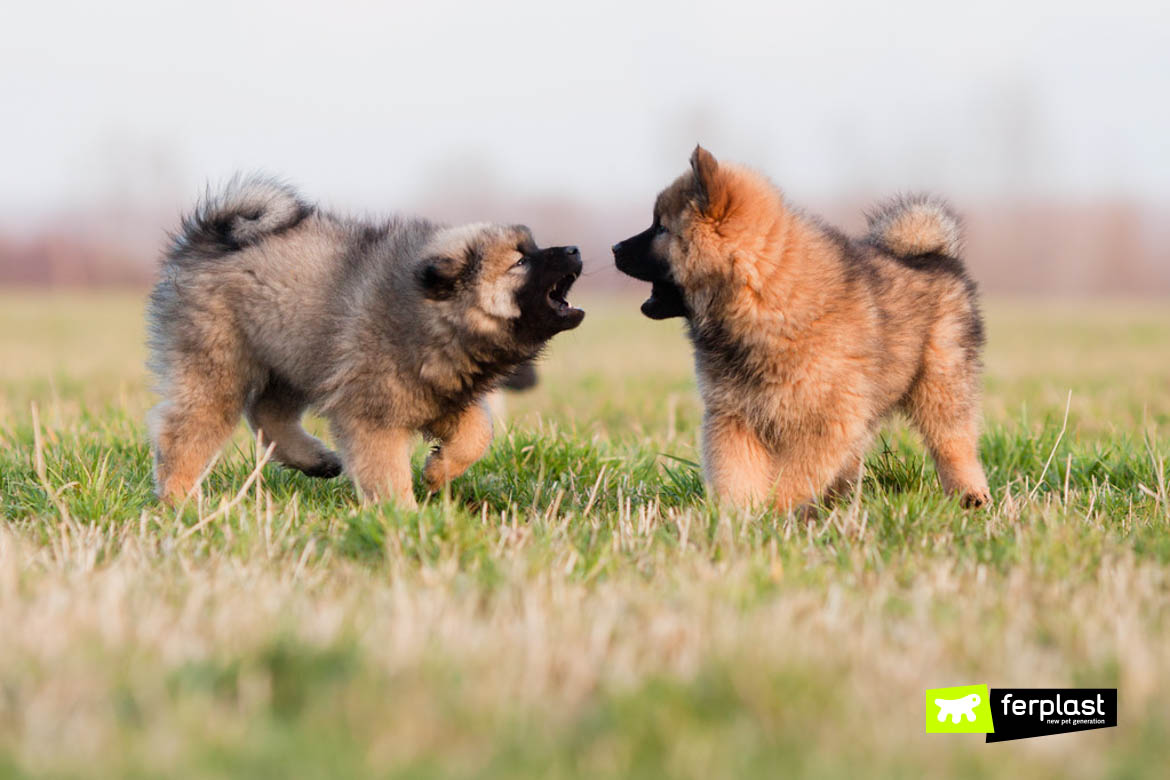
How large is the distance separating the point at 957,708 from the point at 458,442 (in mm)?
2670

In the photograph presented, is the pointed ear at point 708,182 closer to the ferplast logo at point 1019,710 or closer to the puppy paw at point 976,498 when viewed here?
the puppy paw at point 976,498

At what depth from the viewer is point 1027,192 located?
5444cm

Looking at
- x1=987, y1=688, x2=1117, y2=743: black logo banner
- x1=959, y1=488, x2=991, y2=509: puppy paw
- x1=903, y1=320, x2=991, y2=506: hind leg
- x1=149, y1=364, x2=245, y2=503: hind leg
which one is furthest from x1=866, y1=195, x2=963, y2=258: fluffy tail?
x1=987, y1=688, x2=1117, y2=743: black logo banner

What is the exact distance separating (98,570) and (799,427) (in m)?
2.42

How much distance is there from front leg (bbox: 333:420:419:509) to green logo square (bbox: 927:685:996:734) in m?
2.49

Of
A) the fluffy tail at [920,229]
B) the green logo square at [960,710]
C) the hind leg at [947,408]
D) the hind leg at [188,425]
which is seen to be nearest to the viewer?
the green logo square at [960,710]

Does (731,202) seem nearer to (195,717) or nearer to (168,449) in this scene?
(168,449)

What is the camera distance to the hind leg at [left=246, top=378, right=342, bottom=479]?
16.3 ft

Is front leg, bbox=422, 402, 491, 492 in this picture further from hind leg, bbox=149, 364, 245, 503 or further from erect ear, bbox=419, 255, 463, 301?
hind leg, bbox=149, 364, 245, 503

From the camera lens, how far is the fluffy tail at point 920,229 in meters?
4.89

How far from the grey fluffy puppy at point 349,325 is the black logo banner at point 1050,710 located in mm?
2436

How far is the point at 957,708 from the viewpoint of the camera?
6.76ft

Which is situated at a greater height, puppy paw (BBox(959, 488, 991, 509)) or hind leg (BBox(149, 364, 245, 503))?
hind leg (BBox(149, 364, 245, 503))

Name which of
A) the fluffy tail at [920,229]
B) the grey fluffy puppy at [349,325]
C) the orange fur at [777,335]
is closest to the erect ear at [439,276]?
the grey fluffy puppy at [349,325]
